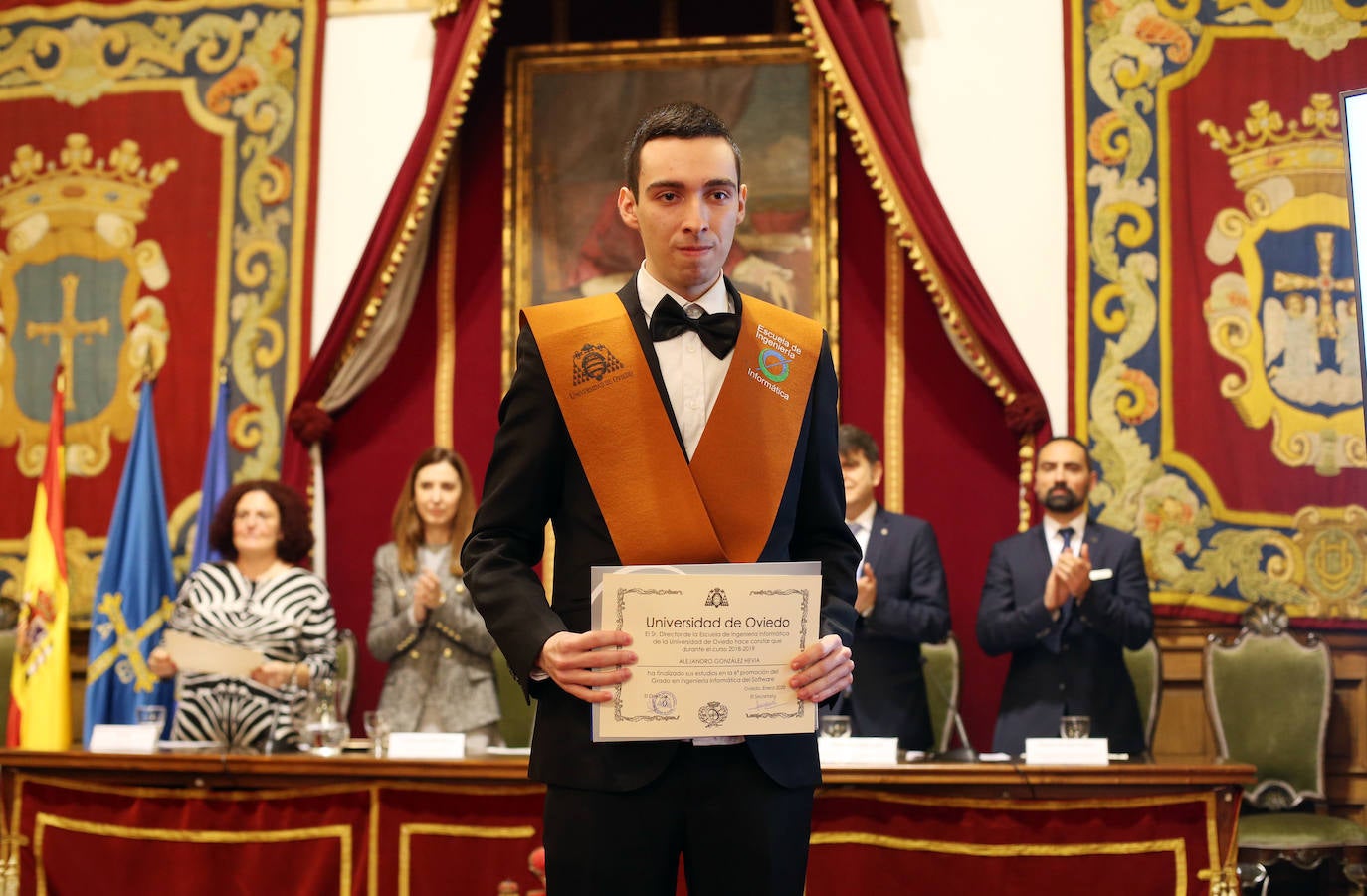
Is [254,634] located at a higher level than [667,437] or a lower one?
lower

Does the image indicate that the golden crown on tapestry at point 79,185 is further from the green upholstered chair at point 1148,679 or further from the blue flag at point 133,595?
the green upholstered chair at point 1148,679

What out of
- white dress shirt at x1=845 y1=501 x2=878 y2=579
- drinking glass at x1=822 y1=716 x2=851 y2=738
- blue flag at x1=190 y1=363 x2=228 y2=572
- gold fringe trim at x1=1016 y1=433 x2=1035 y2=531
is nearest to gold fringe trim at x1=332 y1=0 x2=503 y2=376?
blue flag at x1=190 y1=363 x2=228 y2=572

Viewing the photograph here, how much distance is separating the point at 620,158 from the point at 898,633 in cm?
231

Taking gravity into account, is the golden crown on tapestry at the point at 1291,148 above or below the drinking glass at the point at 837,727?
above

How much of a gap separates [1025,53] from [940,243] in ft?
3.13

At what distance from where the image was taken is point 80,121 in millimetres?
5926

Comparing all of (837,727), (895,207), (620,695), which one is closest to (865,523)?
(837,727)

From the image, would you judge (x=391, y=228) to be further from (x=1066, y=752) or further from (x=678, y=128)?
(x=678, y=128)

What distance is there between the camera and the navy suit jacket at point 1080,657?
404 cm

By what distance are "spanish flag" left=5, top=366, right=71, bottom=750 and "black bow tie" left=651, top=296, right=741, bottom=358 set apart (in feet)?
11.5

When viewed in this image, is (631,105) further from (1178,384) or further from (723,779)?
(723,779)

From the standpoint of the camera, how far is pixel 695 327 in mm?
1786

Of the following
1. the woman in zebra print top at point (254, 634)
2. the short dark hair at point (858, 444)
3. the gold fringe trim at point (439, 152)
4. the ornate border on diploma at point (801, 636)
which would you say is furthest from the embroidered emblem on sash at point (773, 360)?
the gold fringe trim at point (439, 152)

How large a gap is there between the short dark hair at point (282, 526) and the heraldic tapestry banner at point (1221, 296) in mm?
2849
